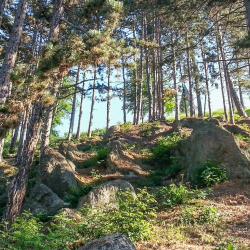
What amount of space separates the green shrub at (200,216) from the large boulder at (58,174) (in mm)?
5592

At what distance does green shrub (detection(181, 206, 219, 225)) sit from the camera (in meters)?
9.58

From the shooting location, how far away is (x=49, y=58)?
11.3 metres

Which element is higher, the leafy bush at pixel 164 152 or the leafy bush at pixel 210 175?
the leafy bush at pixel 164 152

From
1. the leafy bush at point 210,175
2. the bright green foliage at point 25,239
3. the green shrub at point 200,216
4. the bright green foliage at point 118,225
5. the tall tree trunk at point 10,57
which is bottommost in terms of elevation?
the bright green foliage at point 25,239

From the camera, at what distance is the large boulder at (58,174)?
14.4 metres

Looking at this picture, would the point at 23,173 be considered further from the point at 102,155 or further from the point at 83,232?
the point at 102,155

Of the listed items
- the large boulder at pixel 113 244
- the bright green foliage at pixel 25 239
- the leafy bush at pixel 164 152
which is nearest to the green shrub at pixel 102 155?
the leafy bush at pixel 164 152

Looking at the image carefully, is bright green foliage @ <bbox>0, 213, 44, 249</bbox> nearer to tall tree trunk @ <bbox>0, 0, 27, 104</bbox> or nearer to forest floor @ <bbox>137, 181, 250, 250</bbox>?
forest floor @ <bbox>137, 181, 250, 250</bbox>

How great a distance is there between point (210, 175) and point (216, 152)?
3.74 feet

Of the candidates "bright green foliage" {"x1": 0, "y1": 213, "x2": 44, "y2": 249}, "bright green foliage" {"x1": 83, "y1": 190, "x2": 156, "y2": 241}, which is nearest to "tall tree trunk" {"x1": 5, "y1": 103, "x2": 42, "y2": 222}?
"bright green foliage" {"x1": 0, "y1": 213, "x2": 44, "y2": 249}

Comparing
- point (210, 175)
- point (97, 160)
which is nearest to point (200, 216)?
point (210, 175)

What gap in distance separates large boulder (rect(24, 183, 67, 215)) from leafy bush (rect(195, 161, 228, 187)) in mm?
4748

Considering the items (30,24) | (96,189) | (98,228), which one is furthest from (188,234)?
(30,24)

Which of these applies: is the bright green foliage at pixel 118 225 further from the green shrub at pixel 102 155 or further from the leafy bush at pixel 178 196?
the green shrub at pixel 102 155
